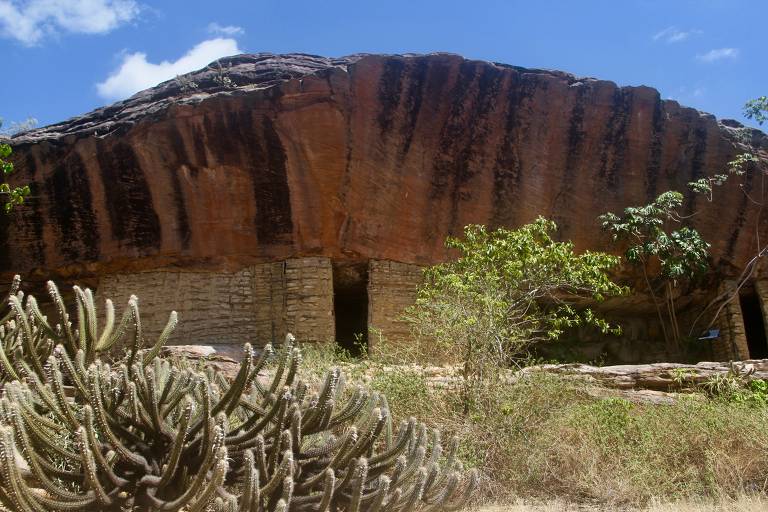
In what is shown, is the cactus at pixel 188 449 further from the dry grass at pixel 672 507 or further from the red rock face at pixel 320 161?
the red rock face at pixel 320 161

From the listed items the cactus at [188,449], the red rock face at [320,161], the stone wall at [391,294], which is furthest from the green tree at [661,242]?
the cactus at [188,449]

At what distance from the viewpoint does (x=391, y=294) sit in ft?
41.3

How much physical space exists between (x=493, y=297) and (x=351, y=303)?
6495 mm

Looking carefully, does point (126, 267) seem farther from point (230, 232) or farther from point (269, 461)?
point (269, 461)

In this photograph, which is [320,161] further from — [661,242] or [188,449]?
[188,449]

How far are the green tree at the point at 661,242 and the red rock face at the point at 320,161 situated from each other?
3.12ft

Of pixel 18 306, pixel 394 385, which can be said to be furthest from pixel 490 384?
pixel 18 306

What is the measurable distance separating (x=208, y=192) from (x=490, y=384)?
21.9 feet

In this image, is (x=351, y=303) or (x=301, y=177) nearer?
(x=301, y=177)

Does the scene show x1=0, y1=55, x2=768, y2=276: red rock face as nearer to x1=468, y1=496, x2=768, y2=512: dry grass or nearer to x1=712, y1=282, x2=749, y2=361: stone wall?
x1=712, y1=282, x2=749, y2=361: stone wall

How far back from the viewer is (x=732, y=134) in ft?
44.3

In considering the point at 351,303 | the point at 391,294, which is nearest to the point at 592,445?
the point at 391,294

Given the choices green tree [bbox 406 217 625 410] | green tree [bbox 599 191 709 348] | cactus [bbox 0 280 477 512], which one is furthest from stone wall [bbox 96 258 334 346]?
cactus [bbox 0 280 477 512]

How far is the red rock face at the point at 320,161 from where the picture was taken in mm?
12180
